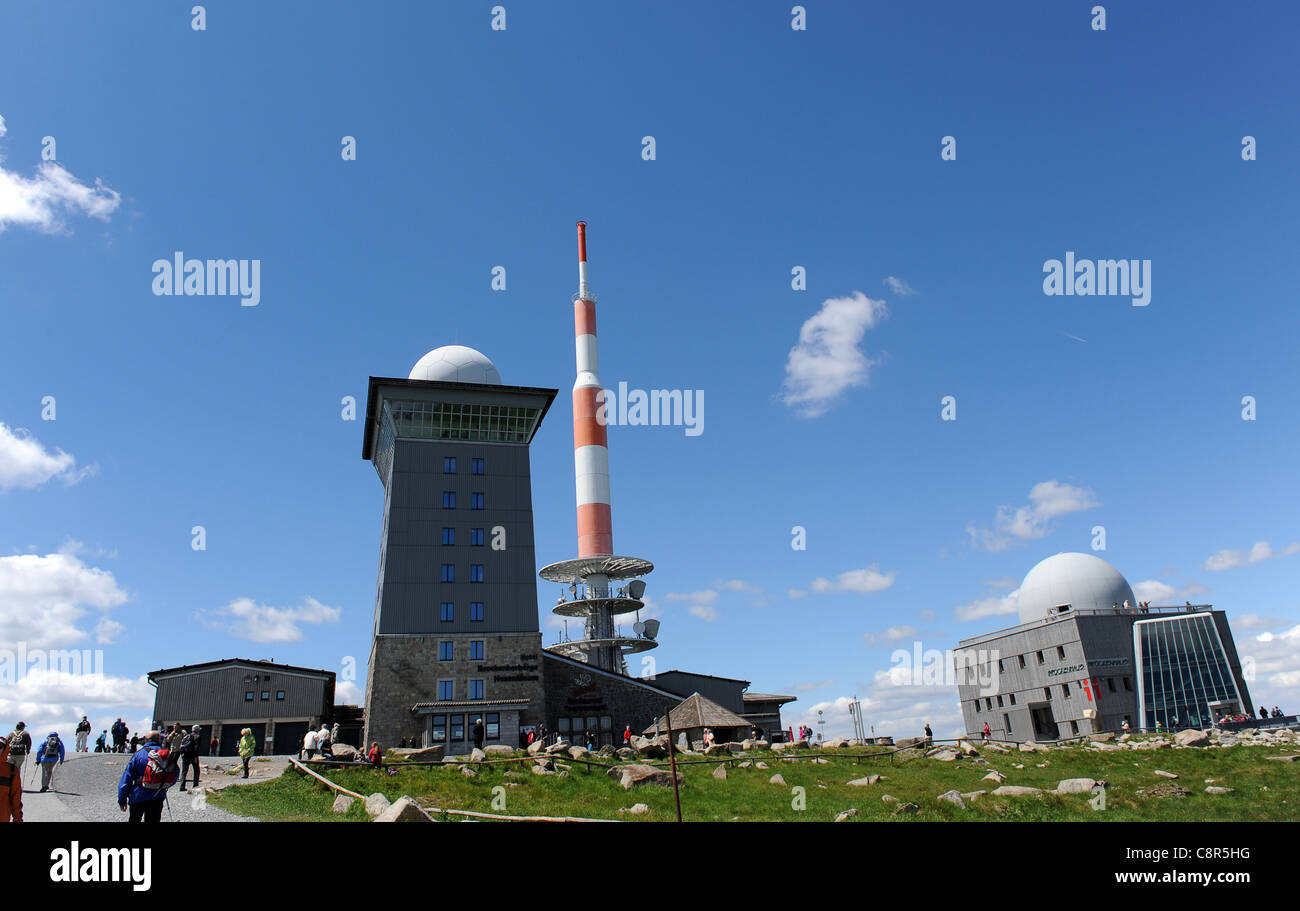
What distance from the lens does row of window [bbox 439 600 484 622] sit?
56375 millimetres

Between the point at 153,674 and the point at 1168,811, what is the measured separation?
56.9m

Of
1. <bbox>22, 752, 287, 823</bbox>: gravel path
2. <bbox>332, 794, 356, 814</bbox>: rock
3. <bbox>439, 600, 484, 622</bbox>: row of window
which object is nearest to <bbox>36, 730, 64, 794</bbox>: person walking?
<bbox>22, 752, 287, 823</bbox>: gravel path

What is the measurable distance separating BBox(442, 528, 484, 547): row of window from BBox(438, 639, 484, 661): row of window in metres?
6.93

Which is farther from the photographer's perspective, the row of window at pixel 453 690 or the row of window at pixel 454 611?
the row of window at pixel 454 611

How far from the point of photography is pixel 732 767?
3162 cm

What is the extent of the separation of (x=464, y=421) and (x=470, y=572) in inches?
458

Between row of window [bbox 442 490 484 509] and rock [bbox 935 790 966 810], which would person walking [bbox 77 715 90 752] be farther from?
rock [bbox 935 790 966 810]

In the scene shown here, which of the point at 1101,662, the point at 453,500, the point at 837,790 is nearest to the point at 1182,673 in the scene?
the point at 1101,662

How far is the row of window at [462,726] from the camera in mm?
52938

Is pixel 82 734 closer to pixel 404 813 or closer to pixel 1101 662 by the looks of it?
pixel 404 813

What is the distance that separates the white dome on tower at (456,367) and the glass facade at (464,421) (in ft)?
7.79

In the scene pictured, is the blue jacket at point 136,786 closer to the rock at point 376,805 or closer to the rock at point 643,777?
the rock at point 376,805

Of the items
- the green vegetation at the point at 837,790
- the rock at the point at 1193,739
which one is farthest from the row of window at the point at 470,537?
the rock at the point at 1193,739

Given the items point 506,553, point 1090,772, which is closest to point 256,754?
point 506,553
